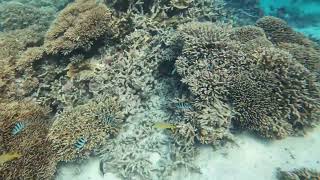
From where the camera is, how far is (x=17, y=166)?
480 centimetres

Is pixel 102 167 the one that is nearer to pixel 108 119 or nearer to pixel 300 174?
pixel 108 119

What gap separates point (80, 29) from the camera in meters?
5.93

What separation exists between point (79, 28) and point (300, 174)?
4984 millimetres

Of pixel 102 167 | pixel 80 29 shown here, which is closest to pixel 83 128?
pixel 102 167

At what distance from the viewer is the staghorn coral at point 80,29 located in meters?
5.96

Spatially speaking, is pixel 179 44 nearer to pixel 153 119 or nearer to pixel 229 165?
pixel 153 119

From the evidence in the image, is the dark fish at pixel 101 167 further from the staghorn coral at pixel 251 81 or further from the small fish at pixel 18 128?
the staghorn coral at pixel 251 81

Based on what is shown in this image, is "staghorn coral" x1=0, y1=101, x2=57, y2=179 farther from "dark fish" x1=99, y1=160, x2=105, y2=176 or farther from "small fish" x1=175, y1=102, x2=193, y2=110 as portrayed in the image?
"small fish" x1=175, y1=102, x2=193, y2=110

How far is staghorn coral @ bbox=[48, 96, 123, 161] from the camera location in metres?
5.12

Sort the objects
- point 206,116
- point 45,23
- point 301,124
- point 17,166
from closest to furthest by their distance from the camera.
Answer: point 17,166
point 206,116
point 301,124
point 45,23

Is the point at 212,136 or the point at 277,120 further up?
the point at 277,120

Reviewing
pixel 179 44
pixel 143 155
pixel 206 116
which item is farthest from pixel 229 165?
pixel 179 44

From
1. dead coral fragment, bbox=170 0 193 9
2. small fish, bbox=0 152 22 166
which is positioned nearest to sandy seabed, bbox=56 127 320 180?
small fish, bbox=0 152 22 166

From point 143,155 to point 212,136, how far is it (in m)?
1.34
